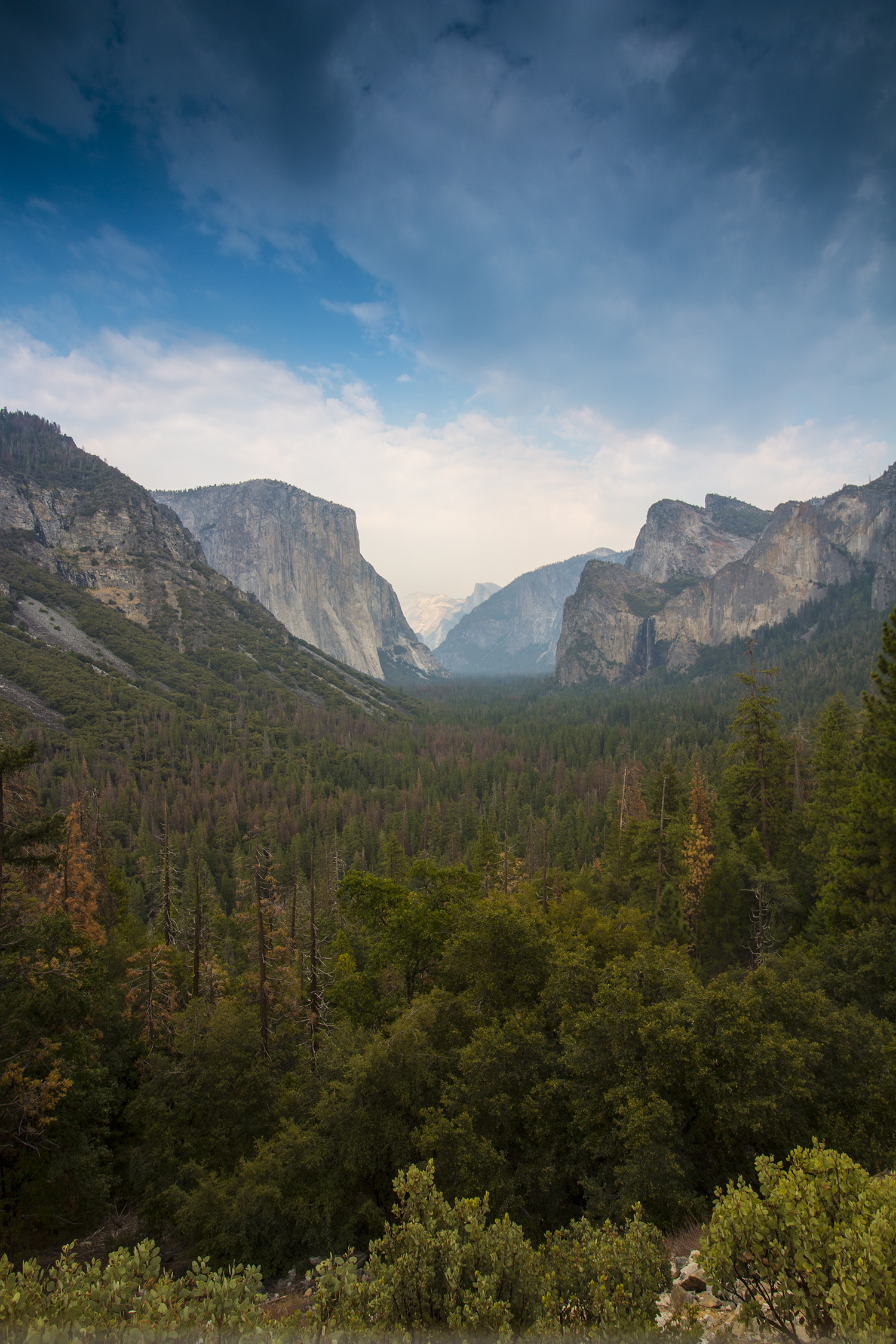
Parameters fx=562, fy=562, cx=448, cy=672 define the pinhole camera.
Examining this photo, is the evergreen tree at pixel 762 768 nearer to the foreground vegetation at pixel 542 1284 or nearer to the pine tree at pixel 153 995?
the foreground vegetation at pixel 542 1284

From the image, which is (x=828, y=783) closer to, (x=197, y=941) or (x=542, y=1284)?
(x=542, y=1284)

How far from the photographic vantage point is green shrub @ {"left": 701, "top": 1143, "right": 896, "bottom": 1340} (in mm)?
5059

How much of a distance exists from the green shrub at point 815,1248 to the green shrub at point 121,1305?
4.97 m

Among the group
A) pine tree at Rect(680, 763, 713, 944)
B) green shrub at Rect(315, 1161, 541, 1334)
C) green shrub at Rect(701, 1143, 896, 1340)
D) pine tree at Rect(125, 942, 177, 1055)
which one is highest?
green shrub at Rect(701, 1143, 896, 1340)

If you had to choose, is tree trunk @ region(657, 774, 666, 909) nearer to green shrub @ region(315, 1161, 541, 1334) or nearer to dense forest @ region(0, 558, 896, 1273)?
dense forest @ region(0, 558, 896, 1273)

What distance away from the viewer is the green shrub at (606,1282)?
5.91 meters

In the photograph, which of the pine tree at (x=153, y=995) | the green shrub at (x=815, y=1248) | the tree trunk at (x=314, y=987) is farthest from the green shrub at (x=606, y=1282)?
the pine tree at (x=153, y=995)

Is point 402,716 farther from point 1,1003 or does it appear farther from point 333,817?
point 1,1003

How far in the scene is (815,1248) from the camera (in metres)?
5.81

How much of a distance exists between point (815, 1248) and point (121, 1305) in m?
7.16

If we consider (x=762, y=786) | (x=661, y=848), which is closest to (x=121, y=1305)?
(x=661, y=848)

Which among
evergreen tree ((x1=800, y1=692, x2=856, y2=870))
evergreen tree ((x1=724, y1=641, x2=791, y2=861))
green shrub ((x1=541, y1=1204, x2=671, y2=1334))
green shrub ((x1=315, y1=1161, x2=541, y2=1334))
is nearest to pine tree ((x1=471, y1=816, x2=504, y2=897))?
evergreen tree ((x1=724, y1=641, x2=791, y2=861))

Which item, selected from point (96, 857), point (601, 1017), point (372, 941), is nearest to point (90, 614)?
point (96, 857)

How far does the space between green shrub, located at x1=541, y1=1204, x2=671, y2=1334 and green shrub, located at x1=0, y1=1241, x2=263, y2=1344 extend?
3258 millimetres
